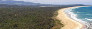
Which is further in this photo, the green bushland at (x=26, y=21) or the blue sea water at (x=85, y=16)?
the blue sea water at (x=85, y=16)

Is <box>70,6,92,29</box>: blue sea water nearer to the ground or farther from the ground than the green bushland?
nearer to the ground

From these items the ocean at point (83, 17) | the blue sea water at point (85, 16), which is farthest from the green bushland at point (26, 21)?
the blue sea water at point (85, 16)

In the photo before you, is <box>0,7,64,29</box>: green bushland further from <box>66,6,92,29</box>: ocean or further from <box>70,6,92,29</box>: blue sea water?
<box>70,6,92,29</box>: blue sea water

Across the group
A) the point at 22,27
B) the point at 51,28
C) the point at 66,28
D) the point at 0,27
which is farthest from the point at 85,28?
the point at 0,27

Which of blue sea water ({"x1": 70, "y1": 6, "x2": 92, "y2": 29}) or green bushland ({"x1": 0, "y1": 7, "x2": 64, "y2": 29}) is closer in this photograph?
green bushland ({"x1": 0, "y1": 7, "x2": 64, "y2": 29})

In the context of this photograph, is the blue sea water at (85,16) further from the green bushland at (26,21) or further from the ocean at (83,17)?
the green bushland at (26,21)

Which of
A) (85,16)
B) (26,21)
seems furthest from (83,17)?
(26,21)

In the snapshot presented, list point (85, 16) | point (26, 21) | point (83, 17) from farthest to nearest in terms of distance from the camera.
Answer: point (85, 16), point (83, 17), point (26, 21)

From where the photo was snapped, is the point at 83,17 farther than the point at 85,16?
No

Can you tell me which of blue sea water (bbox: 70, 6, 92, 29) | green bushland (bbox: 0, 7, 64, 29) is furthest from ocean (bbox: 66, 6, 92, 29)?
green bushland (bbox: 0, 7, 64, 29)

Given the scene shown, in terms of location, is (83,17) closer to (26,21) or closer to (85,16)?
(85,16)

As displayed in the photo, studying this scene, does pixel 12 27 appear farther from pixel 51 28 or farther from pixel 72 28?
pixel 72 28
